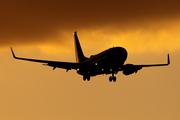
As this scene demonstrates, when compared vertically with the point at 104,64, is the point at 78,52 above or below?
above

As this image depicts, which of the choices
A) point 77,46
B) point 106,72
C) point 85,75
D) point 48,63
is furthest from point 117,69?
point 77,46

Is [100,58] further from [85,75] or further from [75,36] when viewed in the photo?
[75,36]

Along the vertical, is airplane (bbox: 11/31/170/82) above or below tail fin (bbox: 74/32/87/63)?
below

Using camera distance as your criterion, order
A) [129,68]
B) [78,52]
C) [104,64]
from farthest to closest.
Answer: [78,52], [129,68], [104,64]

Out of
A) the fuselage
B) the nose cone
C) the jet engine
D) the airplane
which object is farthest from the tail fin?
the nose cone

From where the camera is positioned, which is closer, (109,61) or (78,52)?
(109,61)

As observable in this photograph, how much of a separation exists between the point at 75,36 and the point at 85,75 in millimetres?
39482

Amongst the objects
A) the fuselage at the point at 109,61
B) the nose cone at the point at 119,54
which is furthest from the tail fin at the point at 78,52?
the nose cone at the point at 119,54

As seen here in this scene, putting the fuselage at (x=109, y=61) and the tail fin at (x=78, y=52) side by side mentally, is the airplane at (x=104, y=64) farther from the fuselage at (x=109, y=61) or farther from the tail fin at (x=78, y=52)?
the tail fin at (x=78, y=52)

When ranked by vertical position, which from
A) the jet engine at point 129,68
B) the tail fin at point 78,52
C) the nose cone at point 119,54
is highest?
Result: the tail fin at point 78,52

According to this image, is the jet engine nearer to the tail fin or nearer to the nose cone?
the nose cone

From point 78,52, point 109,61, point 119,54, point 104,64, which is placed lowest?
point 104,64

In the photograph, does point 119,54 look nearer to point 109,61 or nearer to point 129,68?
point 109,61

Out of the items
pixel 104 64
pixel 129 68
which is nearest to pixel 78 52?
pixel 129 68
